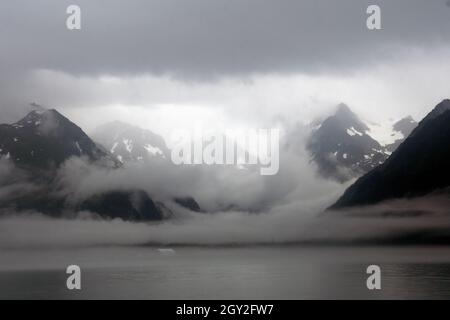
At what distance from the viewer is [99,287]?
19938cm
